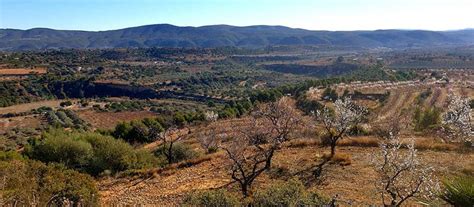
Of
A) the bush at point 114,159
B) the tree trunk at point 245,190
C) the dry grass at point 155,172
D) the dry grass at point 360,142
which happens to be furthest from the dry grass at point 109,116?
the tree trunk at point 245,190

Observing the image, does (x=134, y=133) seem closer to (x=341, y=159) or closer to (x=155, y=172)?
(x=155, y=172)

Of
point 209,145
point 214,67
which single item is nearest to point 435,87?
point 209,145

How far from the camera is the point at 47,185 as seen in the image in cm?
1662

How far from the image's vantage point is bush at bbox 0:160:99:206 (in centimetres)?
1524

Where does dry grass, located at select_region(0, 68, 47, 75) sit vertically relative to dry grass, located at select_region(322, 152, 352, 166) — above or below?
below

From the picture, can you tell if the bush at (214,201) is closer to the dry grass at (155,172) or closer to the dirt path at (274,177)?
the dirt path at (274,177)

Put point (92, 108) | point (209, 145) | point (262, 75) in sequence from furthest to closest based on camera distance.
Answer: point (262, 75), point (92, 108), point (209, 145)

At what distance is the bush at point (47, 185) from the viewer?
15.2m

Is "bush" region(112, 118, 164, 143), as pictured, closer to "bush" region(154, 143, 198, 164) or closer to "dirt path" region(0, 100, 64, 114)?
"bush" region(154, 143, 198, 164)

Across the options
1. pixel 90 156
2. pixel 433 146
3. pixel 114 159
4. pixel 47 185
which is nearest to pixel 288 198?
pixel 47 185

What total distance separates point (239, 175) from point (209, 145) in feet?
32.5

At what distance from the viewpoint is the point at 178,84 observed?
13075 centimetres

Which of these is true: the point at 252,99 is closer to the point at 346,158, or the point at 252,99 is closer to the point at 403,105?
the point at 403,105

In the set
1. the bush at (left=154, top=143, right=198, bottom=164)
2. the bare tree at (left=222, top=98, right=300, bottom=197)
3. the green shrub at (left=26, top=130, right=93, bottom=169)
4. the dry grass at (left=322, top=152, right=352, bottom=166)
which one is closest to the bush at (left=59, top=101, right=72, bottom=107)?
the green shrub at (left=26, top=130, right=93, bottom=169)
